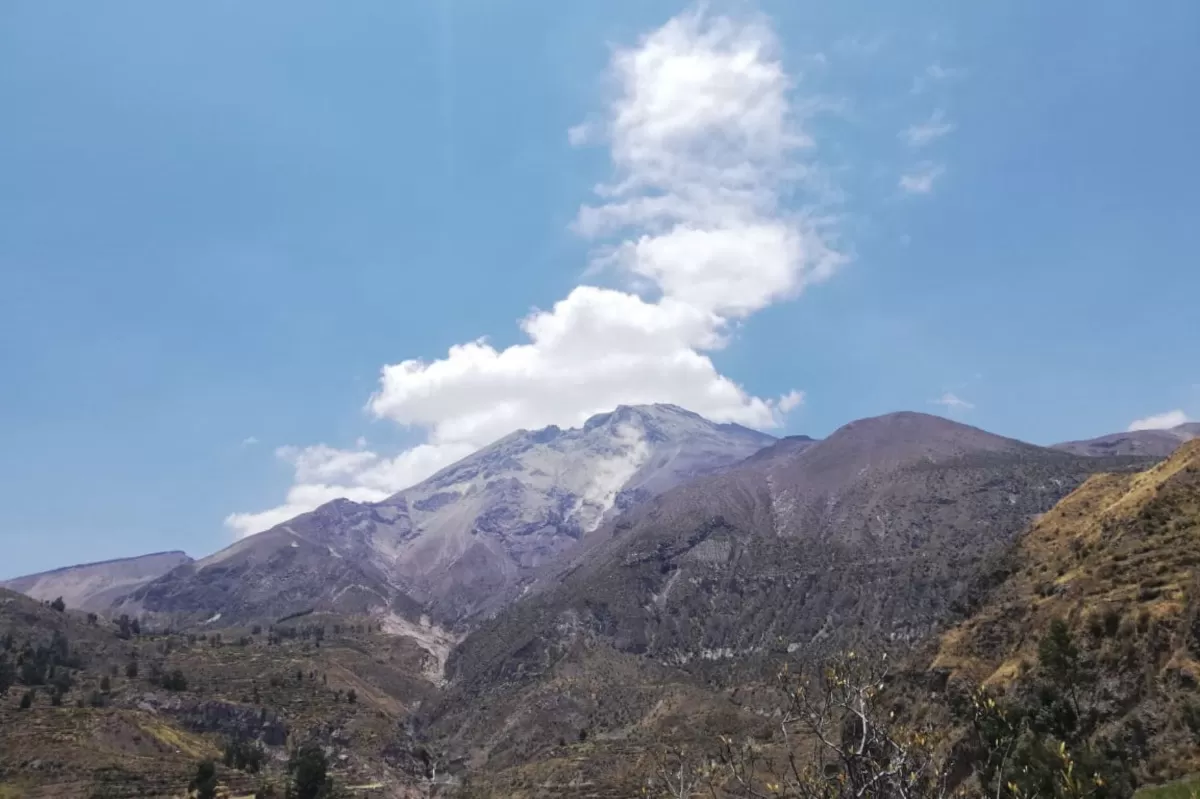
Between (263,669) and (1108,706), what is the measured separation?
16732 cm

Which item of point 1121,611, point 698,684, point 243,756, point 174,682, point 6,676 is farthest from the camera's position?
point 698,684

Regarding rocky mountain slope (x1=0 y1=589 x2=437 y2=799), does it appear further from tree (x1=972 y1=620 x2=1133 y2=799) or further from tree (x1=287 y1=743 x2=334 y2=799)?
tree (x1=972 y1=620 x2=1133 y2=799)

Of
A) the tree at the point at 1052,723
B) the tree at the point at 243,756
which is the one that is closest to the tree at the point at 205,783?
the tree at the point at 243,756

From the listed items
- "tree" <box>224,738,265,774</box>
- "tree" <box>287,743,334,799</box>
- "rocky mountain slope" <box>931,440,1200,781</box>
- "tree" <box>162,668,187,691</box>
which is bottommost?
"tree" <box>224,738,265,774</box>

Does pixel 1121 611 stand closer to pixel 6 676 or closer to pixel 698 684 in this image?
pixel 698 684

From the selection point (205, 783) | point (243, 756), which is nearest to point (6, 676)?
point (243, 756)

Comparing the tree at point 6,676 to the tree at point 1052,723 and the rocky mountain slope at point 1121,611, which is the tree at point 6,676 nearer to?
the rocky mountain slope at point 1121,611

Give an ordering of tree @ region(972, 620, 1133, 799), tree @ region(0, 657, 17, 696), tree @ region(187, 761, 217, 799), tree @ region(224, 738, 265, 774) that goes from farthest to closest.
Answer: tree @ region(0, 657, 17, 696)
tree @ region(224, 738, 265, 774)
tree @ region(187, 761, 217, 799)
tree @ region(972, 620, 1133, 799)

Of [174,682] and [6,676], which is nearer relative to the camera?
[6,676]

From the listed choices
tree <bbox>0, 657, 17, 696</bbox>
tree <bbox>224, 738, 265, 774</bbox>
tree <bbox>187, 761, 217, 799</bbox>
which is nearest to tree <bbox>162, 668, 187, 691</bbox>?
tree <bbox>0, 657, 17, 696</bbox>

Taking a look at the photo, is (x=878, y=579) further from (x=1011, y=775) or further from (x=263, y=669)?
(x=1011, y=775)

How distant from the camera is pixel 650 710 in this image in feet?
461

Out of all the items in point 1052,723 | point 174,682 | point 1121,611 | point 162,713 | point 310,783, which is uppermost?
point 1121,611

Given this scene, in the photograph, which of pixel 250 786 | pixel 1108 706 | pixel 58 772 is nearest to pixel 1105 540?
pixel 1108 706
